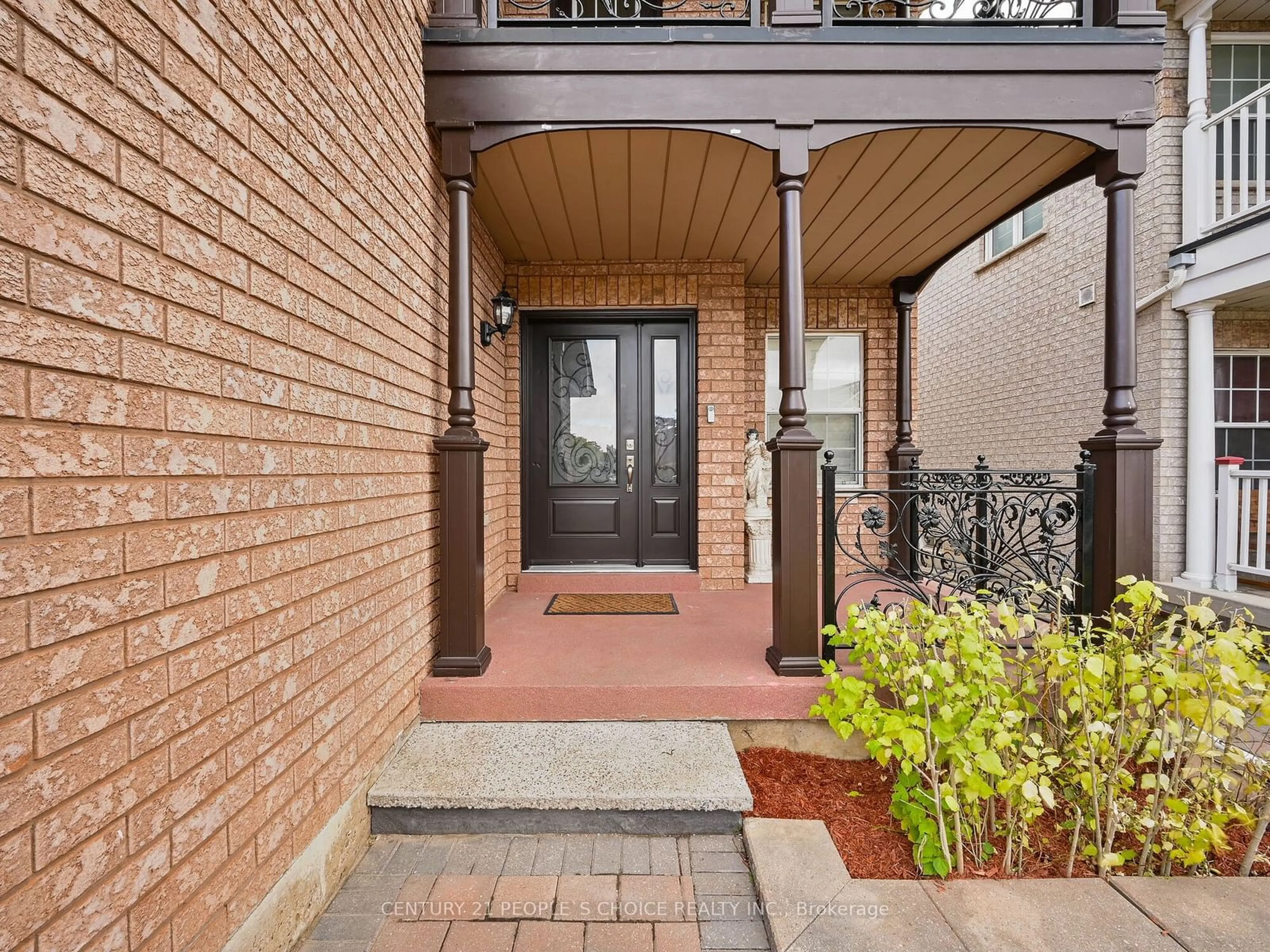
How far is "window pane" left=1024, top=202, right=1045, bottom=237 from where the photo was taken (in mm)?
5945

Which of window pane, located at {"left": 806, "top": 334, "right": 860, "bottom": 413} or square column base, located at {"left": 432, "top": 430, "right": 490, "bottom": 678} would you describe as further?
window pane, located at {"left": 806, "top": 334, "right": 860, "bottom": 413}

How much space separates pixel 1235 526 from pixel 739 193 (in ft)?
15.4

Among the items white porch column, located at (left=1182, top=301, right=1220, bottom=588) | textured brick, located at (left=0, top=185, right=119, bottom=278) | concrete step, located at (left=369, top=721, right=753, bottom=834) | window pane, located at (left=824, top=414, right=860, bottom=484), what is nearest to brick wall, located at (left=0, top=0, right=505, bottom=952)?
textured brick, located at (left=0, top=185, right=119, bottom=278)

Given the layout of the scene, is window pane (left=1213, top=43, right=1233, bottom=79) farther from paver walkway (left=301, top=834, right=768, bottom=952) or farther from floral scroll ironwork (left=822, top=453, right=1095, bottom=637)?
paver walkway (left=301, top=834, right=768, bottom=952)

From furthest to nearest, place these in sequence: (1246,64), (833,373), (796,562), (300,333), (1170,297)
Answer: (833,373) → (1246,64) → (1170,297) → (796,562) → (300,333)

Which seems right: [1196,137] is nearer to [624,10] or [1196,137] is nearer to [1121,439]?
[1121,439]

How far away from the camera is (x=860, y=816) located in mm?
1994

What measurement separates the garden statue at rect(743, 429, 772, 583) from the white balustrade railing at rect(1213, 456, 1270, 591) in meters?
3.50

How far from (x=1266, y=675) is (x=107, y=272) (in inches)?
125

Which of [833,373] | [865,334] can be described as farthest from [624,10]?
[833,373]

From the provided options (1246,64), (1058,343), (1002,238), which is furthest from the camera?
(1002,238)

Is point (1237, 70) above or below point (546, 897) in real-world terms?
above

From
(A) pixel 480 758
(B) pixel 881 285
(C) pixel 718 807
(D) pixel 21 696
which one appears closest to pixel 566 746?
(A) pixel 480 758

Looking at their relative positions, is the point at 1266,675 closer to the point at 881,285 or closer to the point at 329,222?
the point at 329,222
